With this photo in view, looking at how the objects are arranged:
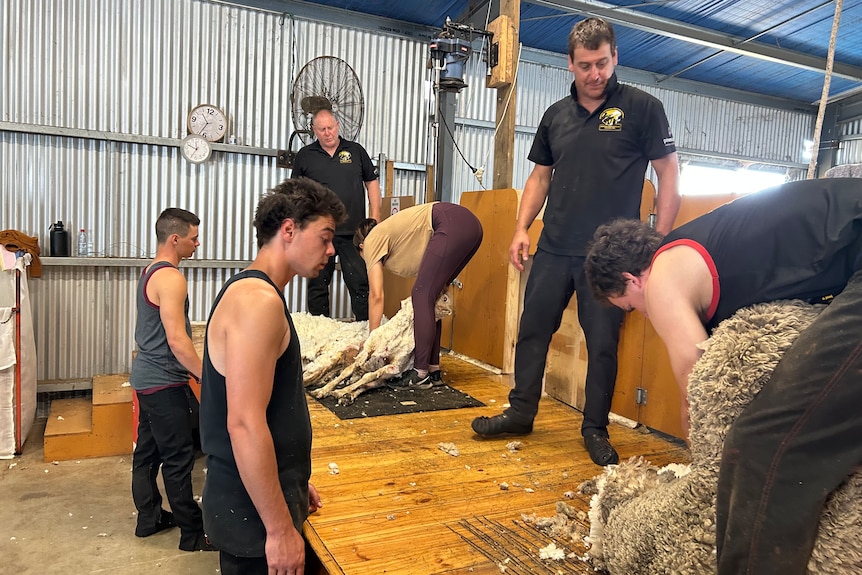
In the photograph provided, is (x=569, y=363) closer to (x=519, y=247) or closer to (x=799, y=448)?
(x=519, y=247)

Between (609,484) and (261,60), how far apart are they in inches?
219

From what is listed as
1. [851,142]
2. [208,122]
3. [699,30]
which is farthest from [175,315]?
[851,142]

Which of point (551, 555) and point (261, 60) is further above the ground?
point (261, 60)

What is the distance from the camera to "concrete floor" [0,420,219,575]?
2.95m

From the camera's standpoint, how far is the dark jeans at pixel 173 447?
298 centimetres

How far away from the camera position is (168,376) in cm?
299

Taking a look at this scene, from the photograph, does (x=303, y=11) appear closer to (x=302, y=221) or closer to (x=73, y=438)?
(x=73, y=438)

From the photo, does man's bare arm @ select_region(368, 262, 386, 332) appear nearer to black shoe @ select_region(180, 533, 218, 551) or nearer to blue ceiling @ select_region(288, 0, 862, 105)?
black shoe @ select_region(180, 533, 218, 551)

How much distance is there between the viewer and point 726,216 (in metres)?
1.55

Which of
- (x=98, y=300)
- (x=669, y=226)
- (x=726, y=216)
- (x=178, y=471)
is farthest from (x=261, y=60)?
(x=726, y=216)

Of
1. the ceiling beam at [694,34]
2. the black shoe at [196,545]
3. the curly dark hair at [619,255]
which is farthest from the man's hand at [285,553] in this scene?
the ceiling beam at [694,34]

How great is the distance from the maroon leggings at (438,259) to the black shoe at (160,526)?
1754 mm

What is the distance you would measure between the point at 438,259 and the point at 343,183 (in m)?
1.78

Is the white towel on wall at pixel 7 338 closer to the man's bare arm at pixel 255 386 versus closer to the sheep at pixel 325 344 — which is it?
the sheep at pixel 325 344
